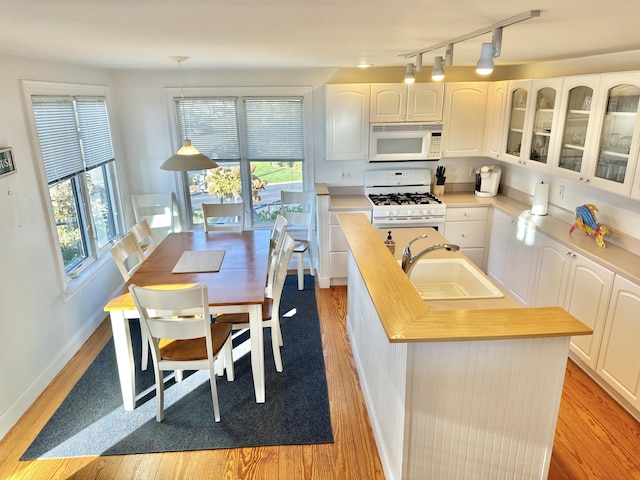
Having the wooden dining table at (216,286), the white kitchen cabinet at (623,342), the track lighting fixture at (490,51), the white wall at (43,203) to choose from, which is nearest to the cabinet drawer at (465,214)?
the white wall at (43,203)

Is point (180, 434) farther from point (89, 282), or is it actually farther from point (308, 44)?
point (308, 44)

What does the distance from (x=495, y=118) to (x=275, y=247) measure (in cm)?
261

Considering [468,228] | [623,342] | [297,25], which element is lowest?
[623,342]

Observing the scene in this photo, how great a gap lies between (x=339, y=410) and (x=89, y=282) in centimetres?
248

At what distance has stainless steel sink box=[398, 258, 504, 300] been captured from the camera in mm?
2584

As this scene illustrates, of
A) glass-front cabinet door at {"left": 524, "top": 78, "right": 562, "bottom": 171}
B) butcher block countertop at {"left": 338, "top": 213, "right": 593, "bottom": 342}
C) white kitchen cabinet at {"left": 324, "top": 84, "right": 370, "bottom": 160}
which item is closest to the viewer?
butcher block countertop at {"left": 338, "top": 213, "right": 593, "bottom": 342}

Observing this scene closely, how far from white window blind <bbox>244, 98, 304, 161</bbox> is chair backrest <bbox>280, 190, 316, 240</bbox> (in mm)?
422

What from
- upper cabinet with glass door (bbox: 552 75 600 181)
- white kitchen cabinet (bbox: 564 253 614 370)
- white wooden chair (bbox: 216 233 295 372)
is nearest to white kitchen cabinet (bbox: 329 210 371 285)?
white wooden chair (bbox: 216 233 295 372)

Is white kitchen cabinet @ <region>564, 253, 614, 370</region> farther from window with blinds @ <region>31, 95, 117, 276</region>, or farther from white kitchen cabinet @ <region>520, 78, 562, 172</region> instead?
window with blinds @ <region>31, 95, 117, 276</region>

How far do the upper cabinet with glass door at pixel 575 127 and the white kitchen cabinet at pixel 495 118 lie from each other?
931 millimetres

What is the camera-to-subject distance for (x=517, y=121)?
400cm

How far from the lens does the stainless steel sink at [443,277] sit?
258 cm

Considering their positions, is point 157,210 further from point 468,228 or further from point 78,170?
point 468,228

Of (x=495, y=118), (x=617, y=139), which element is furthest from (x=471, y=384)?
(x=495, y=118)
